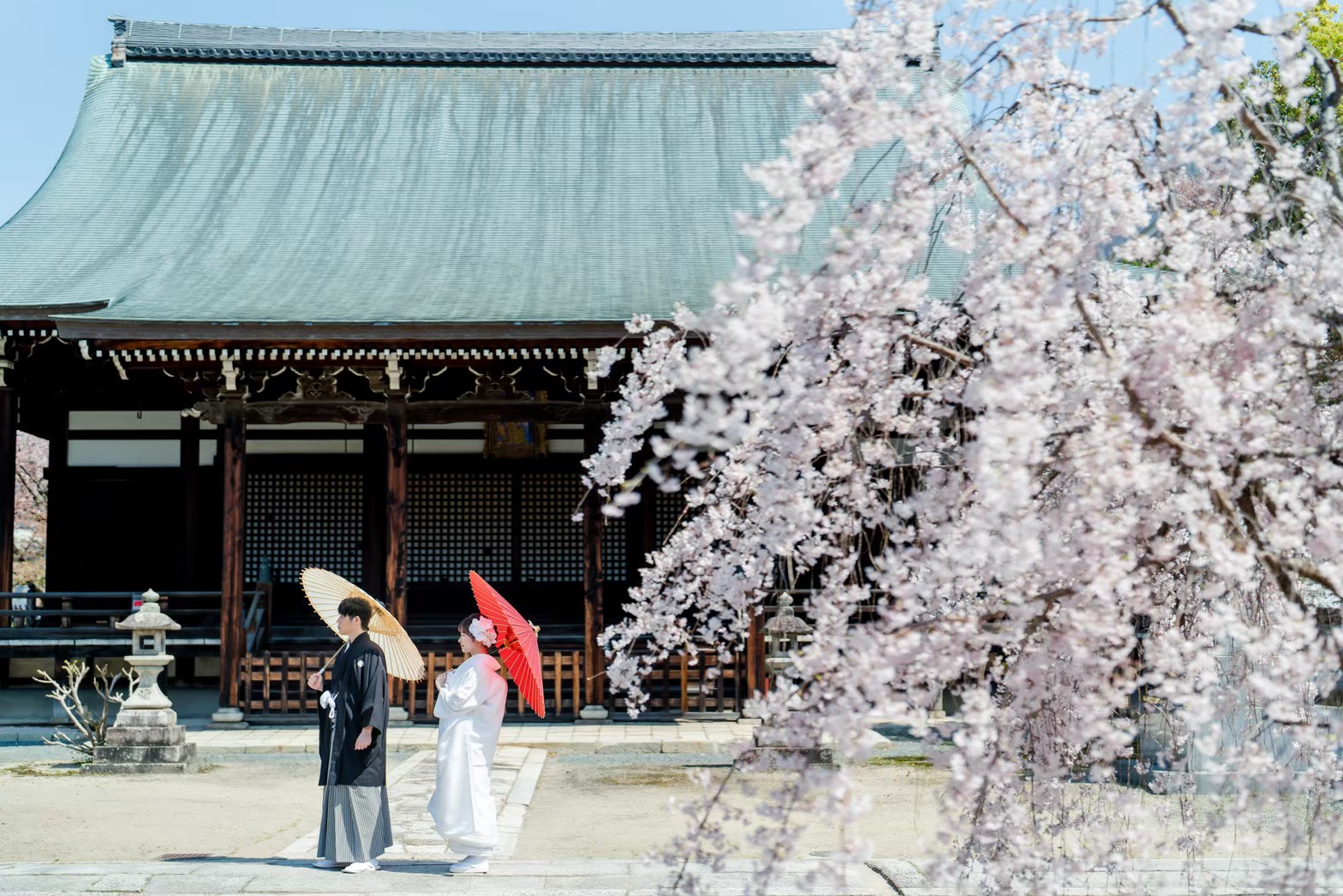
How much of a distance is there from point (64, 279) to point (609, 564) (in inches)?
251

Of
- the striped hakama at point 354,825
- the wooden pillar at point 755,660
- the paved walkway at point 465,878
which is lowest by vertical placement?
the paved walkway at point 465,878

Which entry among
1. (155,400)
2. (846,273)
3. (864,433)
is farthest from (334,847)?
(155,400)

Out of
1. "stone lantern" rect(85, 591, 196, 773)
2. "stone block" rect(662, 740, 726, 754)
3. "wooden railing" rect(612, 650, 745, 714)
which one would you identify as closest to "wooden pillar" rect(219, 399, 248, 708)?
"stone lantern" rect(85, 591, 196, 773)

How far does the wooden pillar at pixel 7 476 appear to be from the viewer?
38.6 ft

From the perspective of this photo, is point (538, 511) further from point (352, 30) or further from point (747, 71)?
point (352, 30)

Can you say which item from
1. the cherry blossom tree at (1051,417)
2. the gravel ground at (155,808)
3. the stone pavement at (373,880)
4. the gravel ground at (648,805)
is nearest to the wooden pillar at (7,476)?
the gravel ground at (155,808)

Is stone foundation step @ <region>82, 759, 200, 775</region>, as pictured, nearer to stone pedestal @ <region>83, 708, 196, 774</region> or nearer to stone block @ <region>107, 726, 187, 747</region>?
stone pedestal @ <region>83, 708, 196, 774</region>

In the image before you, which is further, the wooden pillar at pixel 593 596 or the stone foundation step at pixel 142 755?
the wooden pillar at pixel 593 596

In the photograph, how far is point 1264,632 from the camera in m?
3.58

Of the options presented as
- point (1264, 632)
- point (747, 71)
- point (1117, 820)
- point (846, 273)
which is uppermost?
point (747, 71)

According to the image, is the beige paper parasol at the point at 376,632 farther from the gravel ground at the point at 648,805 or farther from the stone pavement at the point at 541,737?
the stone pavement at the point at 541,737

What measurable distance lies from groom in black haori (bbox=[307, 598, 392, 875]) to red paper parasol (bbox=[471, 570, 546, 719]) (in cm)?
63

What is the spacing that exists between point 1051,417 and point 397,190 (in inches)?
500

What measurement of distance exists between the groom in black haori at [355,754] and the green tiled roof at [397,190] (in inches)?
184
